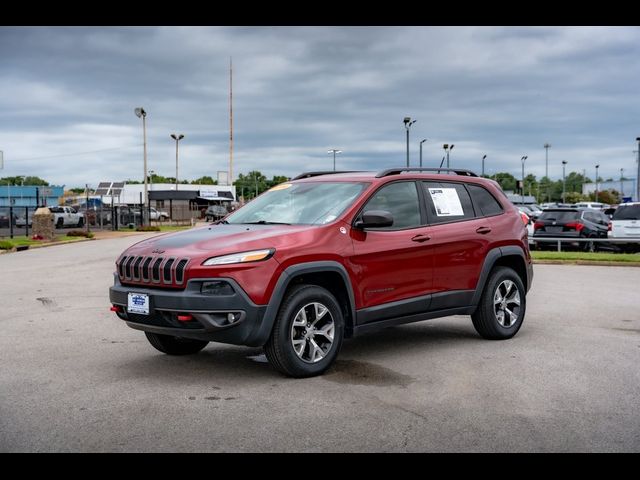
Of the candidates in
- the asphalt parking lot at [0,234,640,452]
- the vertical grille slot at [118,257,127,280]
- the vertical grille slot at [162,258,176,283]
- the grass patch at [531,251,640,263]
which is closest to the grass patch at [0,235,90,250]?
the asphalt parking lot at [0,234,640,452]

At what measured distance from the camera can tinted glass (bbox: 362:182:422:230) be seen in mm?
7438

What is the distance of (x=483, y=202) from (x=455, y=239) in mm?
945

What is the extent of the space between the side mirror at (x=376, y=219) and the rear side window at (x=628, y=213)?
18.1 metres

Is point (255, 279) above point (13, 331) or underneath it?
above

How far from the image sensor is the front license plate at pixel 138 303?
20.8ft

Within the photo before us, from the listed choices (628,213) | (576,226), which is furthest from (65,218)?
(628,213)

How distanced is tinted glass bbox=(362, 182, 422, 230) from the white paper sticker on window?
275 mm

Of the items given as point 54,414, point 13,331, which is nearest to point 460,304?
point 54,414

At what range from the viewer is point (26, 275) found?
1658 centimetres

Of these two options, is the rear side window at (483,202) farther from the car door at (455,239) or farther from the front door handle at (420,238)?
the front door handle at (420,238)

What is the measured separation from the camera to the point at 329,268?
21.6ft
